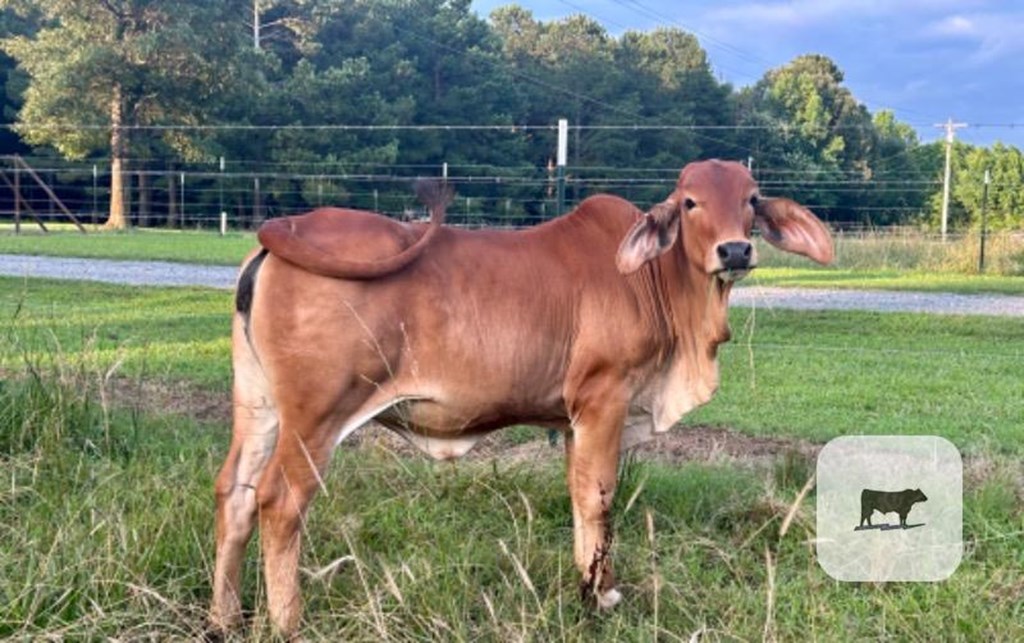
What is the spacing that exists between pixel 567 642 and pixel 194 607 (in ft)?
3.76

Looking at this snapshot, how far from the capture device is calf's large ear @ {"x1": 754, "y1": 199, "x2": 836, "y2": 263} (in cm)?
382

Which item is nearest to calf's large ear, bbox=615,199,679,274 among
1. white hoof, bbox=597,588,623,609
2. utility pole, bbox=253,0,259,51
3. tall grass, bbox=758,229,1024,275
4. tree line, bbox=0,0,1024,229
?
white hoof, bbox=597,588,623,609

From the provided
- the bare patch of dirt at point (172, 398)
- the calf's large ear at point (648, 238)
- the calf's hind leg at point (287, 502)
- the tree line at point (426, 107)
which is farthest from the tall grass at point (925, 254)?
the calf's hind leg at point (287, 502)

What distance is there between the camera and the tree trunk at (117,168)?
3244 centimetres

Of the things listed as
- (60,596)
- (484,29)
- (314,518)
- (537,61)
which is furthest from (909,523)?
(537,61)

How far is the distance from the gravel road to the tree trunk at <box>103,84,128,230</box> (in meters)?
15.0

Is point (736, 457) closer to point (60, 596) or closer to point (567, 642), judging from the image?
point (567, 642)

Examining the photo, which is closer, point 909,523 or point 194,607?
point 194,607

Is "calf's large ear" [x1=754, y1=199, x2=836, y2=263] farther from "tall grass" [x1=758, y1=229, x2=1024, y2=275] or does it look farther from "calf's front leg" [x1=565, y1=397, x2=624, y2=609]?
"tall grass" [x1=758, y1=229, x2=1024, y2=275]

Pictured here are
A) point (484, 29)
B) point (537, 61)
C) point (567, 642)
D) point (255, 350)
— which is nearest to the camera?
point (567, 642)

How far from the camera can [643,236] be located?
11.9 feet

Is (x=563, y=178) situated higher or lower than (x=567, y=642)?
higher

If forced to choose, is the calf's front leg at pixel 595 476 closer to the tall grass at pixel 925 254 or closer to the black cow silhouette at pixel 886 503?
the black cow silhouette at pixel 886 503

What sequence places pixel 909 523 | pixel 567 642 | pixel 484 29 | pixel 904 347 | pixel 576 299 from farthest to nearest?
pixel 484 29 → pixel 904 347 → pixel 909 523 → pixel 576 299 → pixel 567 642
